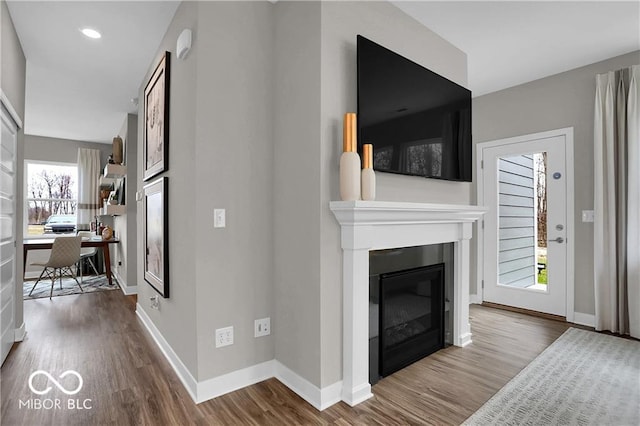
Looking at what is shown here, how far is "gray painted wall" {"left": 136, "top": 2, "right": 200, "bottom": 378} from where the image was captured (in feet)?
6.78

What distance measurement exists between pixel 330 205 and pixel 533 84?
10.9ft

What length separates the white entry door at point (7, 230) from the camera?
2.48 meters

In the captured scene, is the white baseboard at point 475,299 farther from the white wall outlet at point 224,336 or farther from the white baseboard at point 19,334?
the white baseboard at point 19,334

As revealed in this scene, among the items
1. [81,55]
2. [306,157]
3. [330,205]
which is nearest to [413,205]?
[330,205]

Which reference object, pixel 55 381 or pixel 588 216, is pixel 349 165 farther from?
pixel 588 216

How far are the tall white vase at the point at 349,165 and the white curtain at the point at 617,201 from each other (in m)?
2.82

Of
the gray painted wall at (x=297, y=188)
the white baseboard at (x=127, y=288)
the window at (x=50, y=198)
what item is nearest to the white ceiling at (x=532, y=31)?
the gray painted wall at (x=297, y=188)

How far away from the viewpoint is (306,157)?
2.05 meters

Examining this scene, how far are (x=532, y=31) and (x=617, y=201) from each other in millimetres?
1816

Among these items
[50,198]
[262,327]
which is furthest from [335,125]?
[50,198]

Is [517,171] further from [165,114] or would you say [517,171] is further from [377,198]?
[165,114]

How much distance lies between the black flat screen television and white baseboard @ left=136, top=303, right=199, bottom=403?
181 cm

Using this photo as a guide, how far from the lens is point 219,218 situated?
82.6 inches

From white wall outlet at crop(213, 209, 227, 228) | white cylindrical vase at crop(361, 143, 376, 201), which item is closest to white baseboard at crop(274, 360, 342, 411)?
white wall outlet at crop(213, 209, 227, 228)
